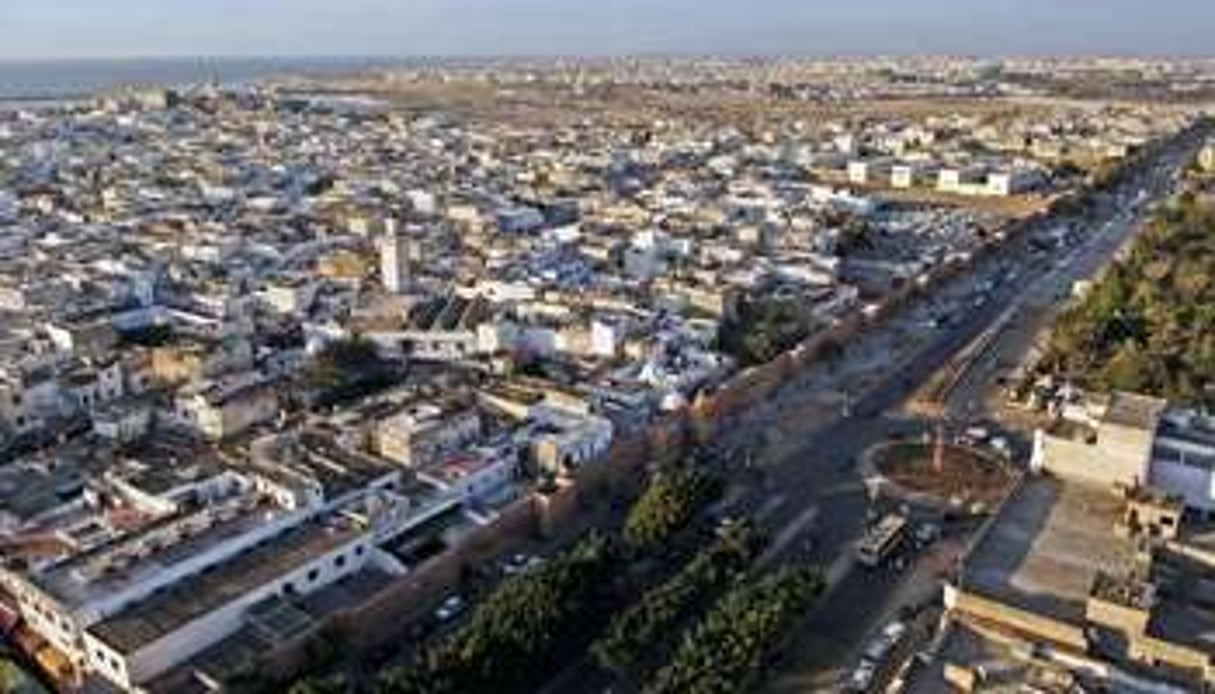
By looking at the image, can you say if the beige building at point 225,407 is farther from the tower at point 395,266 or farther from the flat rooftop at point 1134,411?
the flat rooftop at point 1134,411

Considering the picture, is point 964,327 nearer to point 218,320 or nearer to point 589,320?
point 589,320

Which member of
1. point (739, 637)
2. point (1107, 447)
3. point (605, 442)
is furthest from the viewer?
point (605, 442)

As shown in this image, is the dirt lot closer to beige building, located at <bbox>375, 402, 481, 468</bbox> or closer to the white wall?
beige building, located at <bbox>375, 402, 481, 468</bbox>

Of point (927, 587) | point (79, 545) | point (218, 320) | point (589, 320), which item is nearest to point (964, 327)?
point (589, 320)

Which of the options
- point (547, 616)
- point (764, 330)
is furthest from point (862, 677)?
point (764, 330)

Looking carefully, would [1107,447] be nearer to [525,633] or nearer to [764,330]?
[764,330]

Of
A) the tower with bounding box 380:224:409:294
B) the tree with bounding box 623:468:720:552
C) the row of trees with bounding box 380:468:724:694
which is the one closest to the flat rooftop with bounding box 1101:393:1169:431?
the tree with bounding box 623:468:720:552

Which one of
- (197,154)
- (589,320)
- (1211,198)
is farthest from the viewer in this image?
(197,154)
